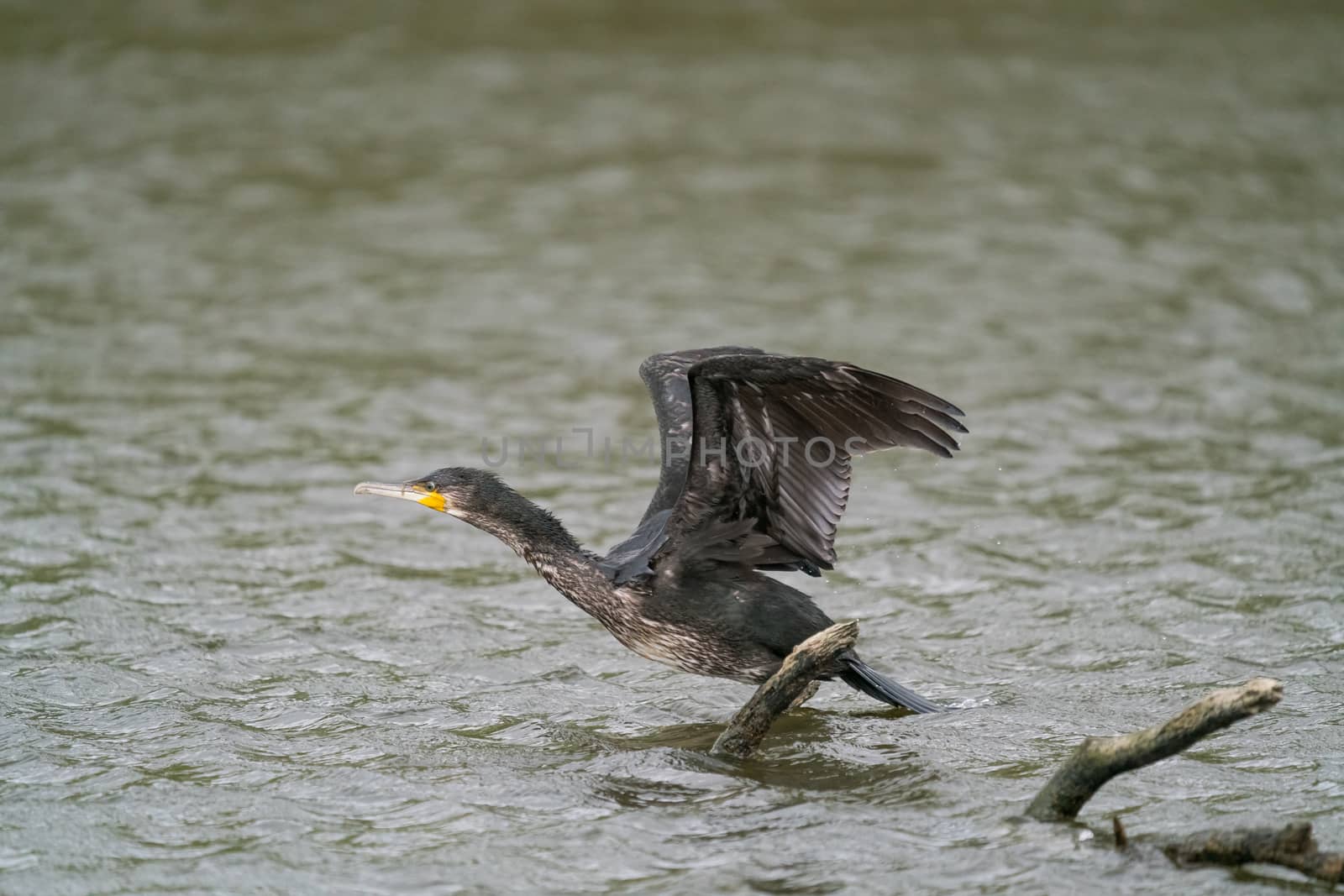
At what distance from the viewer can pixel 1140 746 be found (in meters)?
4.52

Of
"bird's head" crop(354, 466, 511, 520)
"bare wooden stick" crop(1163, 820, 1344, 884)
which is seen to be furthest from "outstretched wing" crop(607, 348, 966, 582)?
"bare wooden stick" crop(1163, 820, 1344, 884)

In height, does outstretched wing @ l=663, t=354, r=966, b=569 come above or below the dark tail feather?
above

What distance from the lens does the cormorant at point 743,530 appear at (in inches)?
217

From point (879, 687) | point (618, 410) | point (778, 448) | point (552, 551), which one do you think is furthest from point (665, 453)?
point (618, 410)

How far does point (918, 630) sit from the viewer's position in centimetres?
685

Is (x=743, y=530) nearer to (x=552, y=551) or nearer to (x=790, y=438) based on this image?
(x=790, y=438)

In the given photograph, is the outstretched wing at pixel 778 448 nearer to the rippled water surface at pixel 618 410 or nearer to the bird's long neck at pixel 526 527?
the bird's long neck at pixel 526 527

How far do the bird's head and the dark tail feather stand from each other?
158 centimetres

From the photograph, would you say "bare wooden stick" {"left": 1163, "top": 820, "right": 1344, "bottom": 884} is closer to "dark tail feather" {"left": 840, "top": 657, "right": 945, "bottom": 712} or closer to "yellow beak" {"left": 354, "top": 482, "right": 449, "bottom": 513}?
"dark tail feather" {"left": 840, "top": 657, "right": 945, "bottom": 712}

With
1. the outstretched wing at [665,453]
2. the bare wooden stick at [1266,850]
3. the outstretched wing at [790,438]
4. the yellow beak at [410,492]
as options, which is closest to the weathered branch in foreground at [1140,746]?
the bare wooden stick at [1266,850]

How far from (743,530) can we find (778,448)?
0.34 metres

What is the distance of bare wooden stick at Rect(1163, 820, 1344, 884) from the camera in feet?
14.0

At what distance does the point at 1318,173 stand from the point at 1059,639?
7253 mm

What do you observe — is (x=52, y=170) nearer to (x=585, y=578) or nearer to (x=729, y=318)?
(x=729, y=318)
